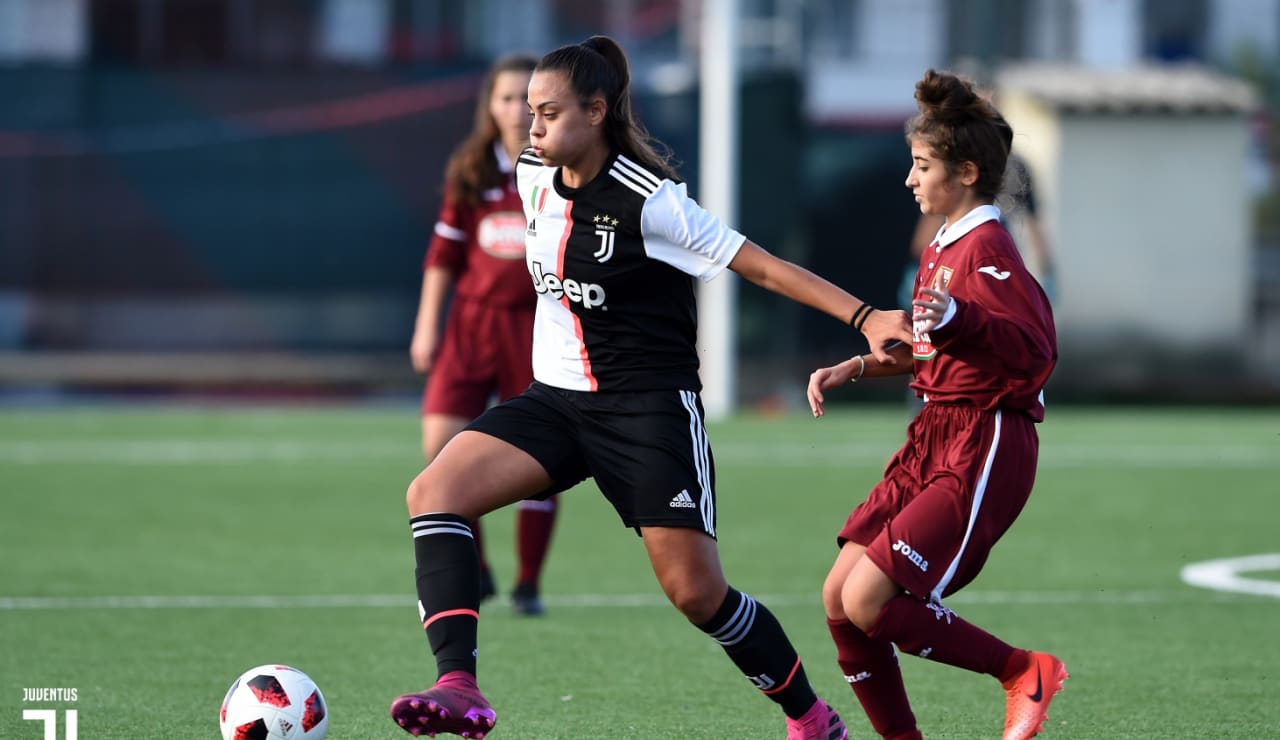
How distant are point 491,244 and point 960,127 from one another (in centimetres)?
299

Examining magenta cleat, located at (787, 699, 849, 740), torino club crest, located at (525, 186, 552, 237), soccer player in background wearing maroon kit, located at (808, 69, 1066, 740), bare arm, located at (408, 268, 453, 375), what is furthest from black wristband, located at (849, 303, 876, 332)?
bare arm, located at (408, 268, 453, 375)

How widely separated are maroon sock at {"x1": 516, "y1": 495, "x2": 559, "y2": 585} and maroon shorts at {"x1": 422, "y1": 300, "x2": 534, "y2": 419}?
1.44 feet

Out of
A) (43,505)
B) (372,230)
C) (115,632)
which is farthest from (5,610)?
(372,230)

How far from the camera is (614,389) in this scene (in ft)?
15.8

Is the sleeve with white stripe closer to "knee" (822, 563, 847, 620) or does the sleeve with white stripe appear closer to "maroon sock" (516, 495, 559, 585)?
"knee" (822, 563, 847, 620)

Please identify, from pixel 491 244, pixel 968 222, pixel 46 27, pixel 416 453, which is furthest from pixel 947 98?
pixel 46 27

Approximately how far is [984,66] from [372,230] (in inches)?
385

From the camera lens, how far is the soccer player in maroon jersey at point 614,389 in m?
4.68

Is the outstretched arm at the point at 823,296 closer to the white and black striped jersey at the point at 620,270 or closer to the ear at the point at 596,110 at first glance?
the white and black striped jersey at the point at 620,270

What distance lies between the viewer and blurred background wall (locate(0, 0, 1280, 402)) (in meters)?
18.9

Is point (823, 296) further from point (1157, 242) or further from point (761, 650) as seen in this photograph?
point (1157, 242)

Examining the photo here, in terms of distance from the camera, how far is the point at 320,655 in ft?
20.8

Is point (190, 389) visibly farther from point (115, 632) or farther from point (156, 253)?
point (115, 632)

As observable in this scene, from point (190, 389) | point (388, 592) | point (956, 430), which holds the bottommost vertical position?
point (190, 389)
